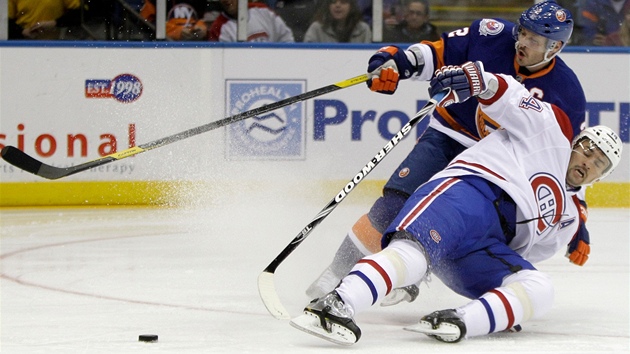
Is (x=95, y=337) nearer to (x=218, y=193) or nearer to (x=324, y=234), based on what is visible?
(x=324, y=234)

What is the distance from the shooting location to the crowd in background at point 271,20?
6305 mm

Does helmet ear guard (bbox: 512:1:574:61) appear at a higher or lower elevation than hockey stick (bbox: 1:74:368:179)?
higher

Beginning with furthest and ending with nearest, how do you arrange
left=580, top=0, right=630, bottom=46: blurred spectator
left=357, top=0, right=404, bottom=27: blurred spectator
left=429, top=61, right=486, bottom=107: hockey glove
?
left=580, top=0, right=630, bottom=46: blurred spectator → left=357, top=0, right=404, bottom=27: blurred spectator → left=429, top=61, right=486, bottom=107: hockey glove

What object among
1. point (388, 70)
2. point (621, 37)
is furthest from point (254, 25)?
point (388, 70)

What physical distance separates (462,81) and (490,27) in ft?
2.02

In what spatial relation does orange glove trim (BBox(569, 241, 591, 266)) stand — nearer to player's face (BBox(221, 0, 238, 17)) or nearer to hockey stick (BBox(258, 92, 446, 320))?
hockey stick (BBox(258, 92, 446, 320))

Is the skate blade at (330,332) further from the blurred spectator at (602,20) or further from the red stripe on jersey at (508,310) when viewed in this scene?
the blurred spectator at (602,20)

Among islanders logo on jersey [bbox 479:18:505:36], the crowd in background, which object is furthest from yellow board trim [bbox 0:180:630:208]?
islanders logo on jersey [bbox 479:18:505:36]

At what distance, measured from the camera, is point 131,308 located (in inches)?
136

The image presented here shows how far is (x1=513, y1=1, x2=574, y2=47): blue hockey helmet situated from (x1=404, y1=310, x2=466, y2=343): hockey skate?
99cm

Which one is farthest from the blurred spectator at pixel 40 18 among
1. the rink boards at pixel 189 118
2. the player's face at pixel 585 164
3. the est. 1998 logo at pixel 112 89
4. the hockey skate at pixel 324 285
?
the player's face at pixel 585 164

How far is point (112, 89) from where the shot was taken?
6.16m

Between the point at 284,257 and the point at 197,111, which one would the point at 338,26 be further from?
the point at 284,257

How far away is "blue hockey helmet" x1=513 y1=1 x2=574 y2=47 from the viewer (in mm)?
3416
